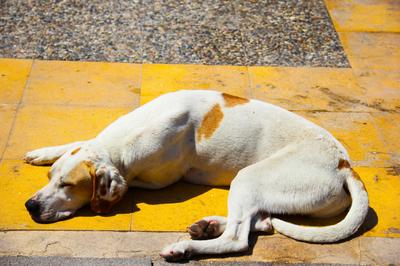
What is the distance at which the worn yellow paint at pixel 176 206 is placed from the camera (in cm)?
522

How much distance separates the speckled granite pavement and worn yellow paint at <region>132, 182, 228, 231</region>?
93.2 inches

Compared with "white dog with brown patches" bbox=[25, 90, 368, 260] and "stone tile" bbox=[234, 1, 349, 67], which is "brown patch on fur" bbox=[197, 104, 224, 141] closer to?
"white dog with brown patches" bbox=[25, 90, 368, 260]

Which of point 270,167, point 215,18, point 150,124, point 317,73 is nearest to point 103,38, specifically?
point 215,18

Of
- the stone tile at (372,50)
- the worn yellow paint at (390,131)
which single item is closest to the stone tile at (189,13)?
the stone tile at (372,50)

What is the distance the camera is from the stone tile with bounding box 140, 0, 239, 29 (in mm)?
8500

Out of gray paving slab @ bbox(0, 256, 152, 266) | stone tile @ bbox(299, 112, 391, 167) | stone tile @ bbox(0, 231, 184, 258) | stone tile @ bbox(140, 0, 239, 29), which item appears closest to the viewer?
gray paving slab @ bbox(0, 256, 152, 266)

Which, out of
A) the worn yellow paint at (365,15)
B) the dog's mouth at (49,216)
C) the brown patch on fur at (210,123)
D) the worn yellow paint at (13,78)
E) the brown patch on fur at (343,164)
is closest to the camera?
the dog's mouth at (49,216)

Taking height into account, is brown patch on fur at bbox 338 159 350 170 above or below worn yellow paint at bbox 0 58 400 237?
above

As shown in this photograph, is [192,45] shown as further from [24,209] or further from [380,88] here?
[24,209]

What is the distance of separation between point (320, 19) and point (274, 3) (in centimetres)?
70

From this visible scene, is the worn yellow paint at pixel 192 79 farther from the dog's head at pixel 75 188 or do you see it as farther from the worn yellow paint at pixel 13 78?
the dog's head at pixel 75 188

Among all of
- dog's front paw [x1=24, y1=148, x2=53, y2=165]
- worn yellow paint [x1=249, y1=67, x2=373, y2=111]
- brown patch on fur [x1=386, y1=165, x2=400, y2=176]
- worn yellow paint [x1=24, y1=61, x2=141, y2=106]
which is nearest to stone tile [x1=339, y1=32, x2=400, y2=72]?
worn yellow paint [x1=249, y1=67, x2=373, y2=111]

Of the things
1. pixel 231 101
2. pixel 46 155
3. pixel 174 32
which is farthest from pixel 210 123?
pixel 174 32

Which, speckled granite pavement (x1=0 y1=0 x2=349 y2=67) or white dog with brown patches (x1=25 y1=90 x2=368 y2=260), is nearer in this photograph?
white dog with brown patches (x1=25 y1=90 x2=368 y2=260)
